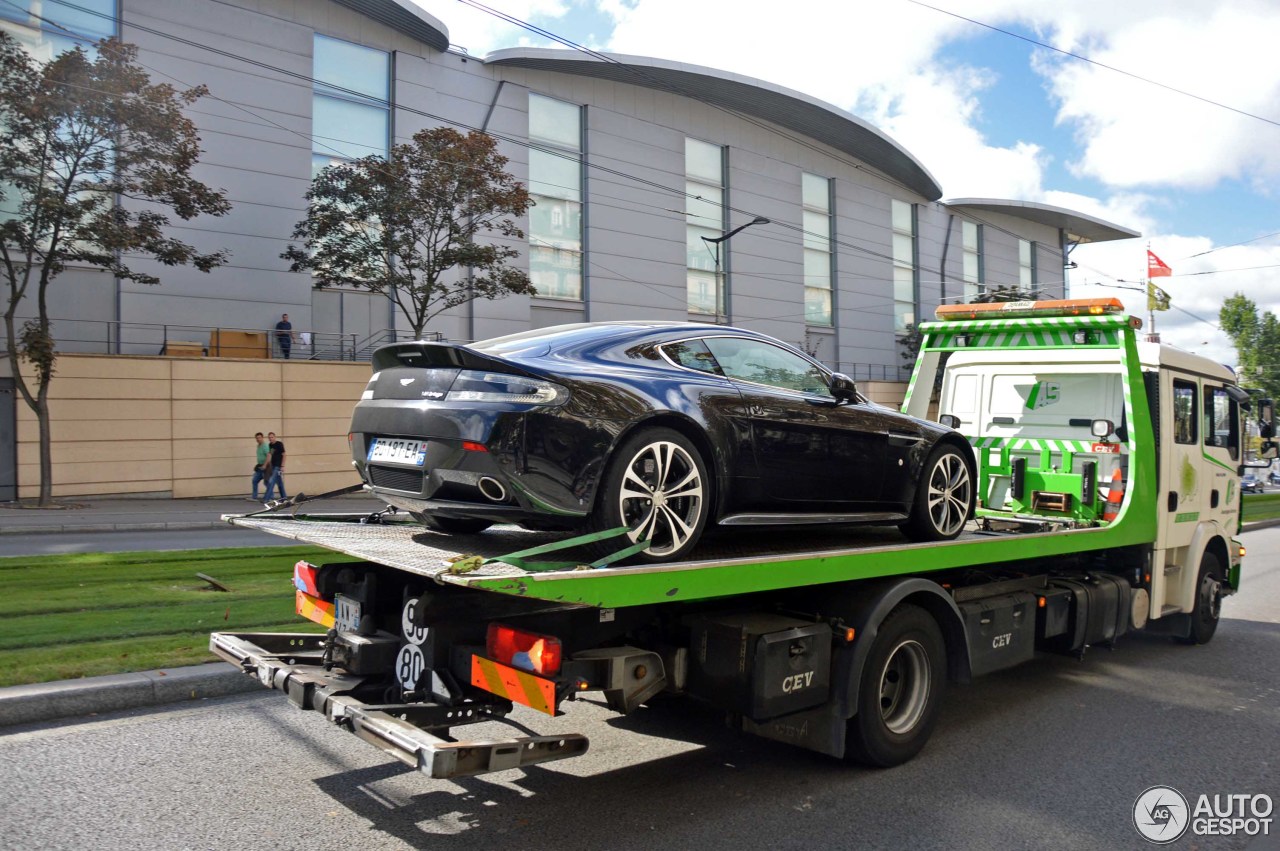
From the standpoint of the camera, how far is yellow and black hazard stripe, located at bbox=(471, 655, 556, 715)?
3723 millimetres

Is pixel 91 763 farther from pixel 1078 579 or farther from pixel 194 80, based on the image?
pixel 194 80

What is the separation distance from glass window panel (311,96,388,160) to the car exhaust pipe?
2465cm

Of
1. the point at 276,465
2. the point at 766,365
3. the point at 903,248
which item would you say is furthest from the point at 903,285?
the point at 766,365

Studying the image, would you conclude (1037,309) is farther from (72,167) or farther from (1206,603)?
(72,167)

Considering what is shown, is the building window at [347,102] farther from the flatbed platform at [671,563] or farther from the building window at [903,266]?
the building window at [903,266]

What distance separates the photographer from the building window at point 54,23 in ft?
69.6

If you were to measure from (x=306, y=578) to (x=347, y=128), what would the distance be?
80.1 feet

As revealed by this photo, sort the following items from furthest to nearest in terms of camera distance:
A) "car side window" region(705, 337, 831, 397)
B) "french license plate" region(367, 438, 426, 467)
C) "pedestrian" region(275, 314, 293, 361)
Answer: "pedestrian" region(275, 314, 293, 361) < "car side window" region(705, 337, 831, 397) < "french license plate" region(367, 438, 426, 467)

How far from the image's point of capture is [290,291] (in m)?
25.7

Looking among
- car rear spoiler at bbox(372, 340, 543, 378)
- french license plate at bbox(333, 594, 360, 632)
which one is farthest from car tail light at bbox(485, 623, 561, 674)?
car rear spoiler at bbox(372, 340, 543, 378)

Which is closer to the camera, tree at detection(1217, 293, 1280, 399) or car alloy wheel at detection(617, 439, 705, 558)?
car alloy wheel at detection(617, 439, 705, 558)

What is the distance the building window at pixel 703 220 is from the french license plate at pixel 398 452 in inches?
1201

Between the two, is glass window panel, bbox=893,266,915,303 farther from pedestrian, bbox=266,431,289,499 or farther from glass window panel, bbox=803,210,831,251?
pedestrian, bbox=266,431,289,499

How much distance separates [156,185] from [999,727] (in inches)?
784
